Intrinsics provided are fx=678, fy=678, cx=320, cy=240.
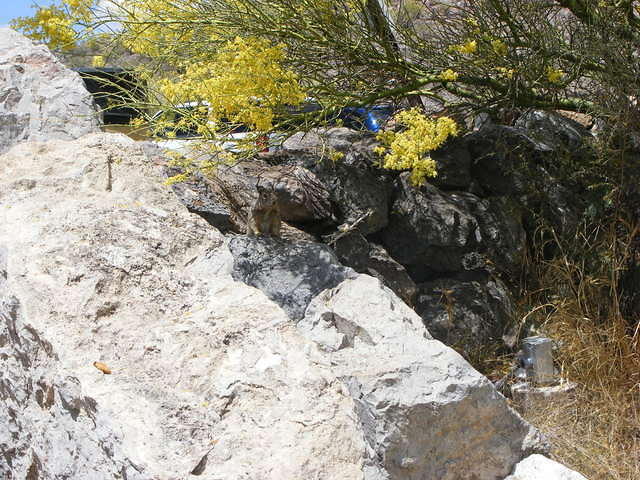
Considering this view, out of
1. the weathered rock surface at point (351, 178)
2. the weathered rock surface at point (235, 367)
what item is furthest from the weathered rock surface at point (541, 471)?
the weathered rock surface at point (351, 178)

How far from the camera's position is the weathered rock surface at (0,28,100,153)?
3.35m

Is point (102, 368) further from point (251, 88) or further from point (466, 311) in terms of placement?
point (466, 311)

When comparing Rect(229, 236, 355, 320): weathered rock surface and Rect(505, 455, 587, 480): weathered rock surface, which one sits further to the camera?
Rect(229, 236, 355, 320): weathered rock surface

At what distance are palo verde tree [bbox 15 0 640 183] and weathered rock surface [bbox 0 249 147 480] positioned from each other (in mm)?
1203

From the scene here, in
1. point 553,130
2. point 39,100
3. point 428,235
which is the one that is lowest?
point 428,235

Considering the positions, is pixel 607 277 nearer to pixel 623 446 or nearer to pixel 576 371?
pixel 576 371

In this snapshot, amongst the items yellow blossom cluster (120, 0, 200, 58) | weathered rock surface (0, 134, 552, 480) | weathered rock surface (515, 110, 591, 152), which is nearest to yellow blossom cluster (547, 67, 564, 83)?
weathered rock surface (515, 110, 591, 152)

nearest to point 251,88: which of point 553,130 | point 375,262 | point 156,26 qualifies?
point 156,26

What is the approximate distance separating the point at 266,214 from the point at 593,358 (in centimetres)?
193

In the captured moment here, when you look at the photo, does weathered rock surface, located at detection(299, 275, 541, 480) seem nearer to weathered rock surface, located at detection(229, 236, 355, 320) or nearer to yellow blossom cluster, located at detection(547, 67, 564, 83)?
weathered rock surface, located at detection(229, 236, 355, 320)

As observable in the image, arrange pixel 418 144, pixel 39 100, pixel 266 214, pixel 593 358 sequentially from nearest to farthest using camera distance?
pixel 266 214
pixel 418 144
pixel 39 100
pixel 593 358

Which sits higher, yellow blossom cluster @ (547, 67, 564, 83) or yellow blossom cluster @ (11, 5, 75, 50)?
yellow blossom cluster @ (11, 5, 75, 50)

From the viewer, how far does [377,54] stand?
391cm

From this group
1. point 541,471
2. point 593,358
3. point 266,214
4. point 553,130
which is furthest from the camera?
point 553,130
